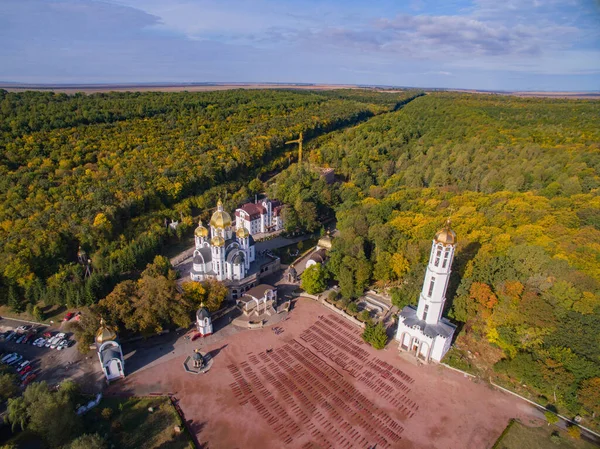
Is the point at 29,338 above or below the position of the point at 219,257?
below

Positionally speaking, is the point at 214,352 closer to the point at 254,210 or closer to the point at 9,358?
the point at 9,358

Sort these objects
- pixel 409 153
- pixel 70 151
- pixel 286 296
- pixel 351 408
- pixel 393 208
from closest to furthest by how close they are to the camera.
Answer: pixel 351 408 → pixel 286 296 → pixel 393 208 → pixel 70 151 → pixel 409 153

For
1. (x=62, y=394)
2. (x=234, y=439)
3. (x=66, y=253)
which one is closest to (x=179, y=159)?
(x=66, y=253)

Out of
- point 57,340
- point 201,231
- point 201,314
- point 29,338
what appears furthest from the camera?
point 201,231

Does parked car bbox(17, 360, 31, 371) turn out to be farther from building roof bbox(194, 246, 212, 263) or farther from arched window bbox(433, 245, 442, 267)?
arched window bbox(433, 245, 442, 267)

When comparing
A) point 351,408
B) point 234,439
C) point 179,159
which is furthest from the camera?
point 179,159

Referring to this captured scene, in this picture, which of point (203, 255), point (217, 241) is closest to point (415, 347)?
point (217, 241)

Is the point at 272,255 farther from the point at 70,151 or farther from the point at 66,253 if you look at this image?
the point at 70,151
